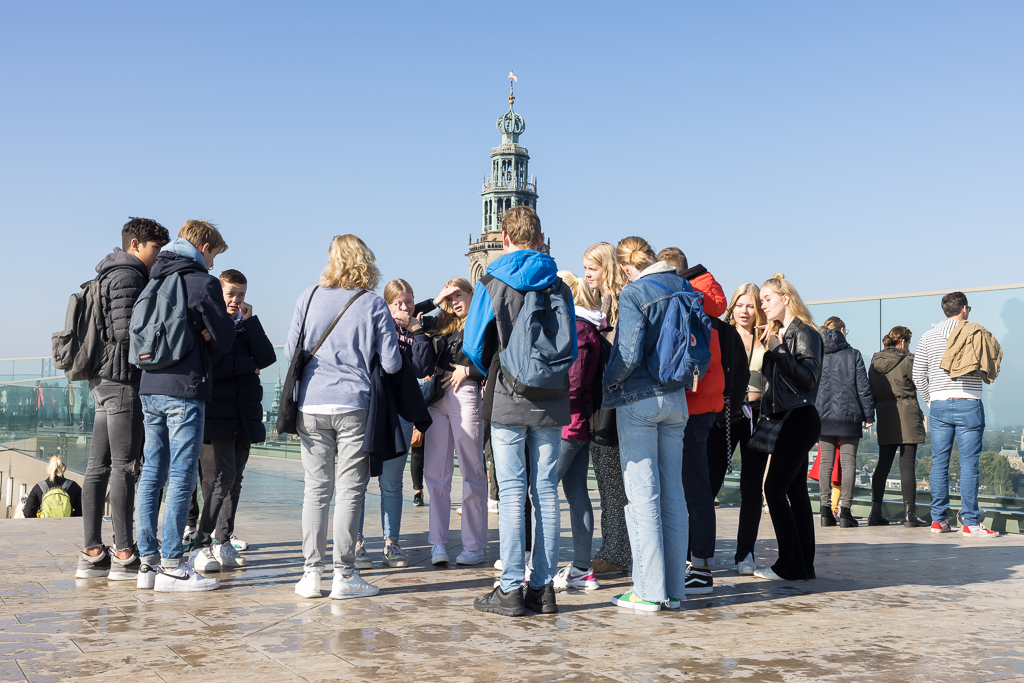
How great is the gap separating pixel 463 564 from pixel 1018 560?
13.1ft

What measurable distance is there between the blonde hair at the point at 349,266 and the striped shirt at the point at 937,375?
18.1ft

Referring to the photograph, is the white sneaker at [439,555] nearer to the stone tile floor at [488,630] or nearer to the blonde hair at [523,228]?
the stone tile floor at [488,630]

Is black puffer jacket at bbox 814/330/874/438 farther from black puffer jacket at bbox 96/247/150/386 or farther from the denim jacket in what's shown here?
black puffer jacket at bbox 96/247/150/386

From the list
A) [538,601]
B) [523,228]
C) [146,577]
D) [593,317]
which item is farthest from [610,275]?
[146,577]

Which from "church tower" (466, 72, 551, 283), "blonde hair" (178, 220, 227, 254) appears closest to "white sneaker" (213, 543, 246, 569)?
"blonde hair" (178, 220, 227, 254)

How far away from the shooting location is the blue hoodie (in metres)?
4.26

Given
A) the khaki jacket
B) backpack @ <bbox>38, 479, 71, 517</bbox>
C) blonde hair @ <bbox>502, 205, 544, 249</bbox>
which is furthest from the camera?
backpack @ <bbox>38, 479, 71, 517</bbox>

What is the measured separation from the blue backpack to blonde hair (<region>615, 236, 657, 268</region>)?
1.20 ft

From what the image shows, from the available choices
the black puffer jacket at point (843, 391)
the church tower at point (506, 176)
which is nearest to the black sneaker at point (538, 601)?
the black puffer jacket at point (843, 391)

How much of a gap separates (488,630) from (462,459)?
6.61 ft

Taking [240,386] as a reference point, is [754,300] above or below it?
above

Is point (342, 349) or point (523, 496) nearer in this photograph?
point (523, 496)

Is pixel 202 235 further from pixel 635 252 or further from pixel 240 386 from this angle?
pixel 635 252

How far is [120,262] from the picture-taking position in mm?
5152
